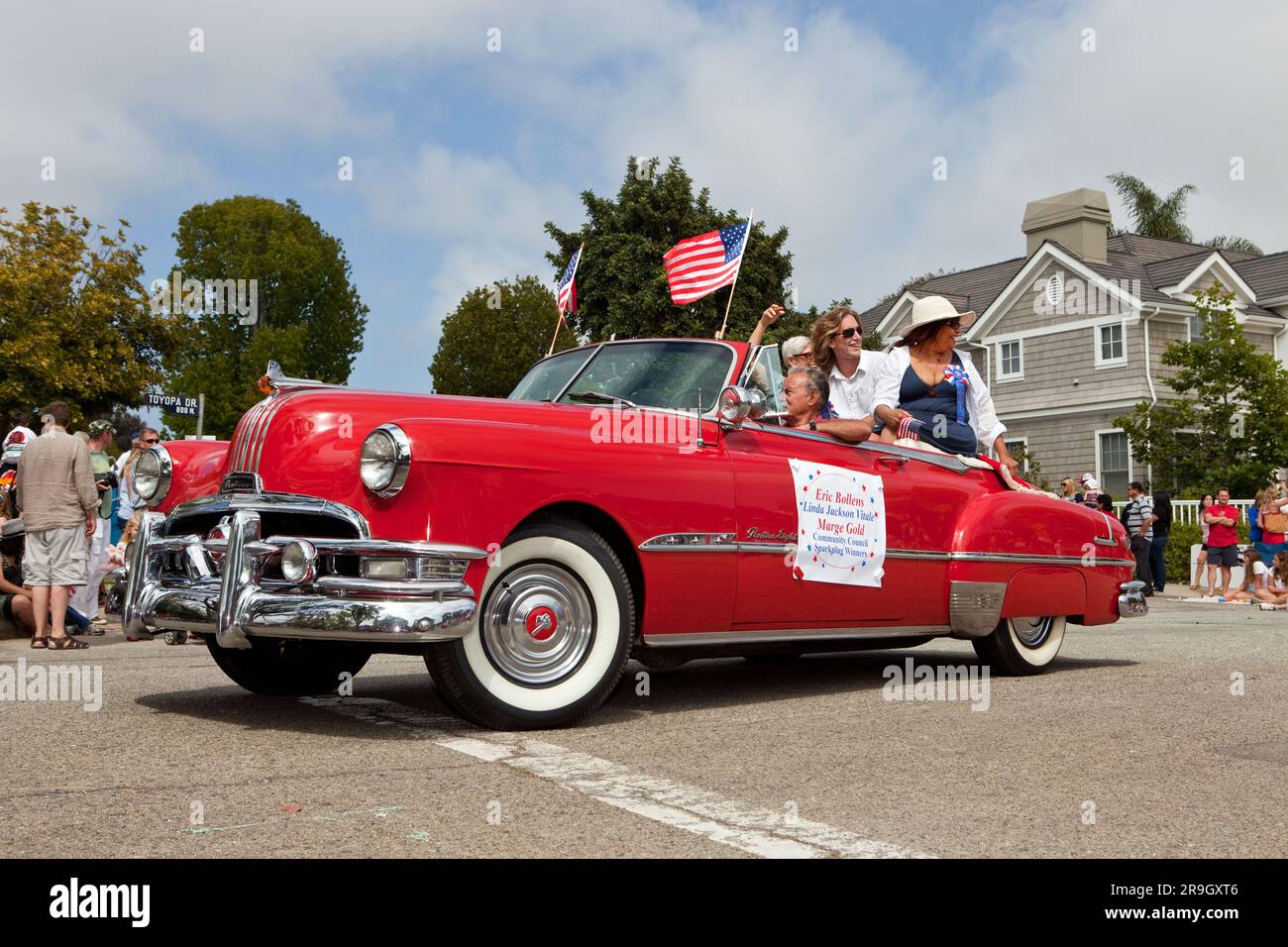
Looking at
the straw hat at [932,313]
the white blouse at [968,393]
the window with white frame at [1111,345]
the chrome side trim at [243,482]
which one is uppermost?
the window with white frame at [1111,345]

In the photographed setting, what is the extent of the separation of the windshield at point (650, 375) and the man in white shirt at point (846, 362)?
0.96m

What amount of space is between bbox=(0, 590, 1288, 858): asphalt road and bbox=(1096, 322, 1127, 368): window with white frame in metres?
29.4

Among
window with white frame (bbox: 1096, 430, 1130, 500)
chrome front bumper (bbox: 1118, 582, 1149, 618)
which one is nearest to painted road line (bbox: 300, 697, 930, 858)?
chrome front bumper (bbox: 1118, 582, 1149, 618)

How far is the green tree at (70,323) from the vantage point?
3378cm

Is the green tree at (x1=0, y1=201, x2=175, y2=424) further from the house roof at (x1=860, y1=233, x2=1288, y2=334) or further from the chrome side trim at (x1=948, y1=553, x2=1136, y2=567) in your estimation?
the chrome side trim at (x1=948, y1=553, x2=1136, y2=567)

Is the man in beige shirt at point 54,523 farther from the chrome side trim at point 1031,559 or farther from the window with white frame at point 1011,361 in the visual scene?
the window with white frame at point 1011,361

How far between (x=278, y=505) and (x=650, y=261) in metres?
32.5

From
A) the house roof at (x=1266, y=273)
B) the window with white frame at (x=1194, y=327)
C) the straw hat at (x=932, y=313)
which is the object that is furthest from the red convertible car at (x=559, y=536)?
the house roof at (x=1266, y=273)

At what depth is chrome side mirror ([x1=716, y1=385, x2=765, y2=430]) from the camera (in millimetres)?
5594

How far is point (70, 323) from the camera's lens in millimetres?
34688

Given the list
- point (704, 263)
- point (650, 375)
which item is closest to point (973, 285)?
point (704, 263)
